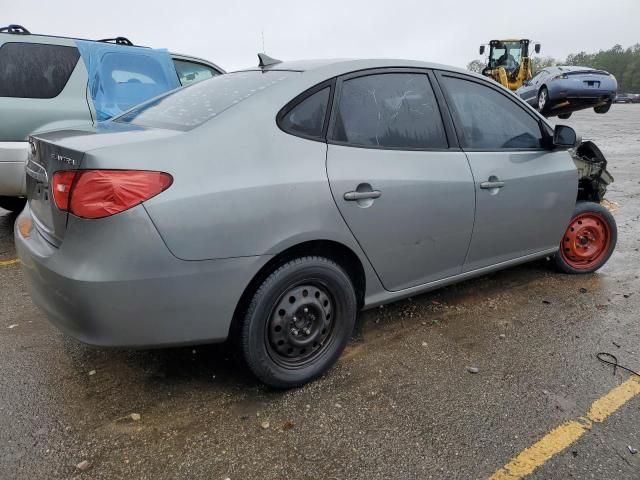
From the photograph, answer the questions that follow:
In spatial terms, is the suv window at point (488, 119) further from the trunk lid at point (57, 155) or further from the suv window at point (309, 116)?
the trunk lid at point (57, 155)

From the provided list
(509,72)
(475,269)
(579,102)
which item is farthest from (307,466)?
(509,72)

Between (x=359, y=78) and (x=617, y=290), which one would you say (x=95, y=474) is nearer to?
(x=359, y=78)

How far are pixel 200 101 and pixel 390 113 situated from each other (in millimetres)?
1035

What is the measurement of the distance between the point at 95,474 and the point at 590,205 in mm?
3908

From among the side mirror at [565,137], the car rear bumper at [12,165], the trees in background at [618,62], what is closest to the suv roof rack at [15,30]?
the car rear bumper at [12,165]

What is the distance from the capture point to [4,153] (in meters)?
4.27

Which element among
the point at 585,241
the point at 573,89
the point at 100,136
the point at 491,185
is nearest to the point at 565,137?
the point at 491,185

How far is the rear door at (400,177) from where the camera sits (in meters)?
2.49

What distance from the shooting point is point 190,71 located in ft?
20.6

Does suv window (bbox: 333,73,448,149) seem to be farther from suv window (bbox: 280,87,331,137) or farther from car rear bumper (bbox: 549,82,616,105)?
car rear bumper (bbox: 549,82,616,105)

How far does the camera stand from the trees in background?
78.6 m

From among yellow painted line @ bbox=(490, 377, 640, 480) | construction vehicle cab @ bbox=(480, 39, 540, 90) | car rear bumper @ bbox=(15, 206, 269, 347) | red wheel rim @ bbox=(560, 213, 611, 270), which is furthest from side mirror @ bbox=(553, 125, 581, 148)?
construction vehicle cab @ bbox=(480, 39, 540, 90)

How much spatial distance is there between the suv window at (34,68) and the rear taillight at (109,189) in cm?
318

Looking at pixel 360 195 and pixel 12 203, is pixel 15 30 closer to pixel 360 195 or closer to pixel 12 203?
pixel 12 203
